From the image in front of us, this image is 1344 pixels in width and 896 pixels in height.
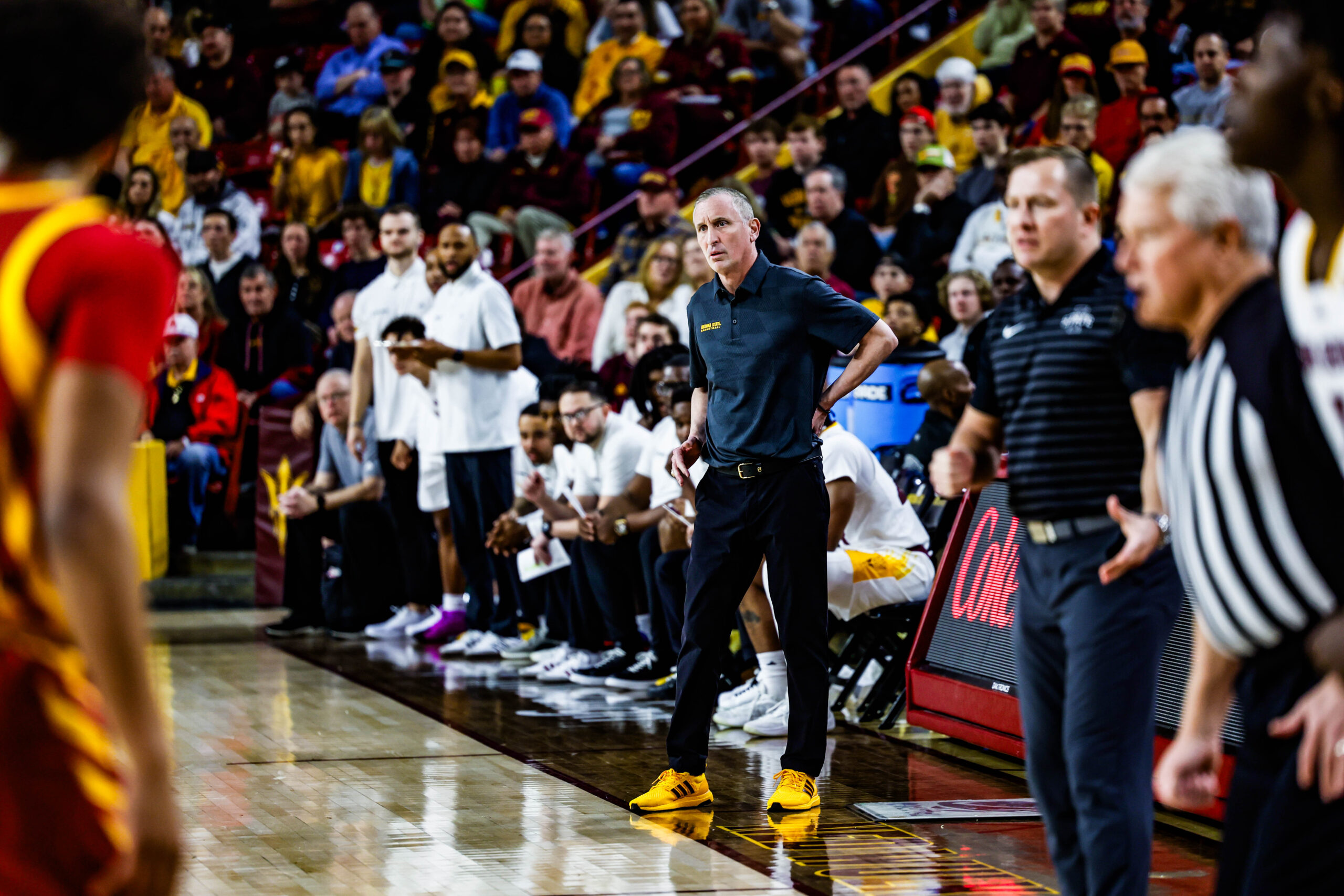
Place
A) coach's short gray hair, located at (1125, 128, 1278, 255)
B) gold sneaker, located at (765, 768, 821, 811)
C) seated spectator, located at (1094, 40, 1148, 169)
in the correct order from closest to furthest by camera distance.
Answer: coach's short gray hair, located at (1125, 128, 1278, 255) → gold sneaker, located at (765, 768, 821, 811) → seated spectator, located at (1094, 40, 1148, 169)

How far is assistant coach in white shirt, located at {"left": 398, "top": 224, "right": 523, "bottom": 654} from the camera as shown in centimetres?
926

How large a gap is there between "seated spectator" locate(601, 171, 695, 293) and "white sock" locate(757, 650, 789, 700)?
5.15 meters

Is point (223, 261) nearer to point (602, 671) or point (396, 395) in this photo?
point (396, 395)

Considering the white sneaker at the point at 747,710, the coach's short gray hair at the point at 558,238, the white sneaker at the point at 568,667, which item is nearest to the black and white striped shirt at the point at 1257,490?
the white sneaker at the point at 747,710

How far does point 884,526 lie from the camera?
7.11m

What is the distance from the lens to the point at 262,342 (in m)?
12.1

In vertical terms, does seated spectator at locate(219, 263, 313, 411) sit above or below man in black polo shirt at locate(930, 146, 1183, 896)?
above

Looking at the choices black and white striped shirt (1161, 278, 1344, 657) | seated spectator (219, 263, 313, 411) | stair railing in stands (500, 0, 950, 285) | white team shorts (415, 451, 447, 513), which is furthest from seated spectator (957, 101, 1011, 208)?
black and white striped shirt (1161, 278, 1344, 657)

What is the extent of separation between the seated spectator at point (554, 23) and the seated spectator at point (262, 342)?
5279 millimetres

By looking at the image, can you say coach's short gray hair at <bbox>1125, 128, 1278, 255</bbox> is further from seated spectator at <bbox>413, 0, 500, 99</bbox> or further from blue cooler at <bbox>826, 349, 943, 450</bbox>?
seated spectator at <bbox>413, 0, 500, 99</bbox>

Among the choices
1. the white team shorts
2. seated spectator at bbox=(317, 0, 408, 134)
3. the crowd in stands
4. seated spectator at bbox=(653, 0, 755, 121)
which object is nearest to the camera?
the crowd in stands

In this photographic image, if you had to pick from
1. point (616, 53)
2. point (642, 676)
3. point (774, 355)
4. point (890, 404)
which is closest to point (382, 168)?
point (616, 53)

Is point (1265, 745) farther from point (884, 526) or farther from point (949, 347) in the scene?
point (949, 347)

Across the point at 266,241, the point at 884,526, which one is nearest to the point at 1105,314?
the point at 884,526
